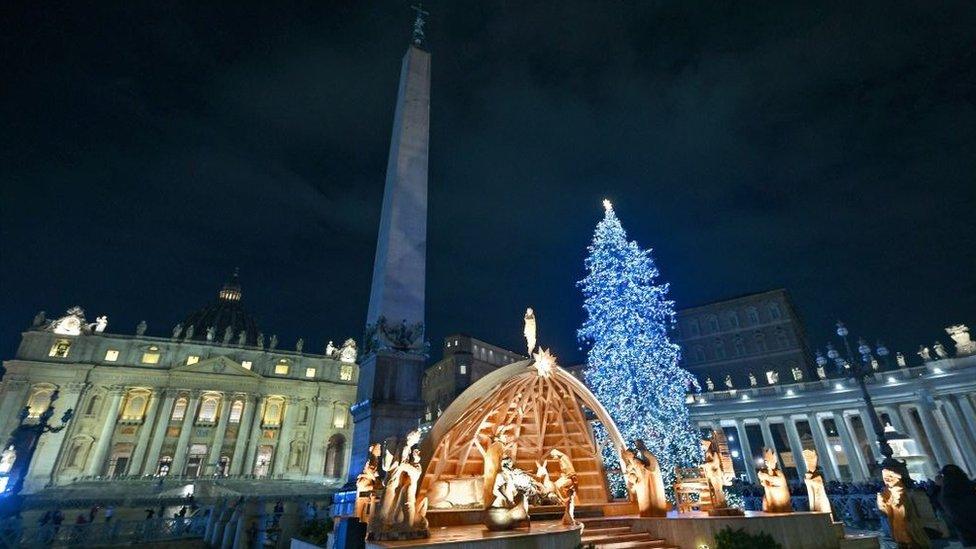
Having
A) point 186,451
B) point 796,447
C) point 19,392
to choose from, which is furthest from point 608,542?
point 19,392

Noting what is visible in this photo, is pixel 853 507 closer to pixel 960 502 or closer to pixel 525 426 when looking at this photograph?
pixel 525 426

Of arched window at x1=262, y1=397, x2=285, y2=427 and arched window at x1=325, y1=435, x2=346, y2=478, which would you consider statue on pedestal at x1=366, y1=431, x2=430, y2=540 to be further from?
arched window at x1=262, y1=397, x2=285, y2=427

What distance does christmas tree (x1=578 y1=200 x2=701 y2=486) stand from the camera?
18.5m

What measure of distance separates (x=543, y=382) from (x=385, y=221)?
8437 millimetres

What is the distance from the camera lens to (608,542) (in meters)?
9.50

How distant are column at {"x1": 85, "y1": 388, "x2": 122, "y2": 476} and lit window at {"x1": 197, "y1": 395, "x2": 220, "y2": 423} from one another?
935 cm

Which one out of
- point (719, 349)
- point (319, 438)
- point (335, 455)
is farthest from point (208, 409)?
point (719, 349)

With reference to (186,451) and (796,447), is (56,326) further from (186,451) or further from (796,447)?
(796,447)

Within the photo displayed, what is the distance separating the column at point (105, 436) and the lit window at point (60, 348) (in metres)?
8.41

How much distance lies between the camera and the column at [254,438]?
57719mm

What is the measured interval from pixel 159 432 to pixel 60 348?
18775 mm

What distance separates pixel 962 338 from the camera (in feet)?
97.9

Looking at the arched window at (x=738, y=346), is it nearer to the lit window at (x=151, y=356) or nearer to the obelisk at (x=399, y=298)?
the obelisk at (x=399, y=298)

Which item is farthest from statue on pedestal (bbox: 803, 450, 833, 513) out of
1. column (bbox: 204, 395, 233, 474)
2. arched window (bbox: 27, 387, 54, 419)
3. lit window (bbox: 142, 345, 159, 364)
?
arched window (bbox: 27, 387, 54, 419)
